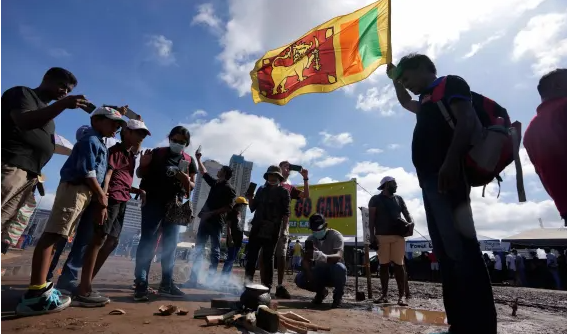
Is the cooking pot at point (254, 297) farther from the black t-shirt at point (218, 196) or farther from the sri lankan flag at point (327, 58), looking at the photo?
the sri lankan flag at point (327, 58)

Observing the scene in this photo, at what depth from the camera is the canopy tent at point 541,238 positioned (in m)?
15.7

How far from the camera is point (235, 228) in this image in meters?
6.10

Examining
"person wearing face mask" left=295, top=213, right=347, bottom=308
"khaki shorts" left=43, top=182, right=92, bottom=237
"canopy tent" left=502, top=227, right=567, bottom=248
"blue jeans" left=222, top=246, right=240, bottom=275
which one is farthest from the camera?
"canopy tent" left=502, top=227, right=567, bottom=248

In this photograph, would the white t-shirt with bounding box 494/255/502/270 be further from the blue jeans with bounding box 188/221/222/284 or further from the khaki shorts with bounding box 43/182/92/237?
the khaki shorts with bounding box 43/182/92/237

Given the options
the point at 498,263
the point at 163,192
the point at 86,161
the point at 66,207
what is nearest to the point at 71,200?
the point at 66,207

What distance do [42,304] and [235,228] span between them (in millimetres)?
3822

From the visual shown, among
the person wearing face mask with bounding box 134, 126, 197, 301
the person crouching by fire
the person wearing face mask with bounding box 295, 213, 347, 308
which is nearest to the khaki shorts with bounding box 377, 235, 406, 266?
the person wearing face mask with bounding box 295, 213, 347, 308

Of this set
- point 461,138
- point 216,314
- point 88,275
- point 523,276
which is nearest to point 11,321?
point 88,275

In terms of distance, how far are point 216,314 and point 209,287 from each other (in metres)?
2.88

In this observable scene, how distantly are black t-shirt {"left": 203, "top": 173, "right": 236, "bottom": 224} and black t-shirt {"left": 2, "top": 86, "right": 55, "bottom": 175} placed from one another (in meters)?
2.81

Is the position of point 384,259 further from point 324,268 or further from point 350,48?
point 350,48

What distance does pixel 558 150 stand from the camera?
2123 mm

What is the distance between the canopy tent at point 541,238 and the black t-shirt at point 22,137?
69.6ft

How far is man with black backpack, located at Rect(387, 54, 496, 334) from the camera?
1.74 meters
